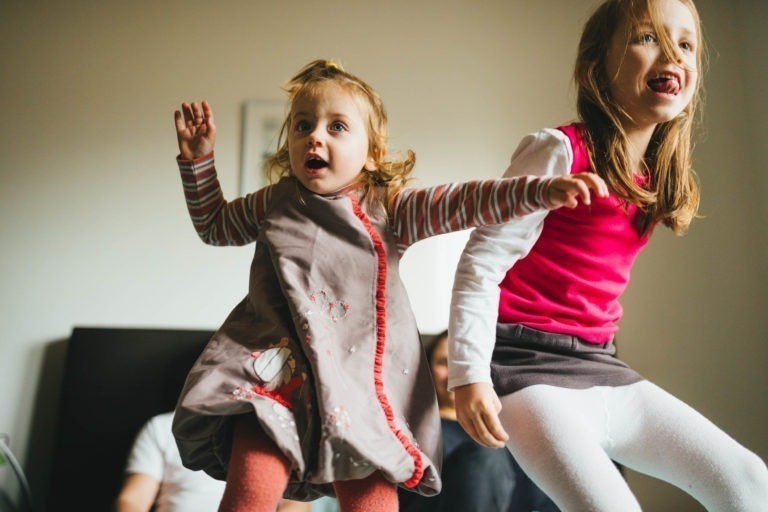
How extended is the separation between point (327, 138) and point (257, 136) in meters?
1.69

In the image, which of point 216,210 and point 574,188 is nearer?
point 574,188

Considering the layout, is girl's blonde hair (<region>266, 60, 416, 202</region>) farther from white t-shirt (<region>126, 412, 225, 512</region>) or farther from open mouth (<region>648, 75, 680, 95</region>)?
white t-shirt (<region>126, 412, 225, 512</region>)

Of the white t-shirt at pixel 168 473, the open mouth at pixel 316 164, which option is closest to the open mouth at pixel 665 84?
the open mouth at pixel 316 164

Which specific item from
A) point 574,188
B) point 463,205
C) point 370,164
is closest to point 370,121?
point 370,164

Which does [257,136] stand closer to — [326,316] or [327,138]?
[327,138]

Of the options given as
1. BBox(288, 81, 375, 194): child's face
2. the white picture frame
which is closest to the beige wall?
the white picture frame

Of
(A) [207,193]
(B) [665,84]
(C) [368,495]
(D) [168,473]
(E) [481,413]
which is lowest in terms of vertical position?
(D) [168,473]

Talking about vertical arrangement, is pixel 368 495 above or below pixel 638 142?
below

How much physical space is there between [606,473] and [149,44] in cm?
246

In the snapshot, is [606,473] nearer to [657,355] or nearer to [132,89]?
[657,355]

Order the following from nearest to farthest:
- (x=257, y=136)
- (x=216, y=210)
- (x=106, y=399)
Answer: (x=216, y=210) < (x=106, y=399) < (x=257, y=136)

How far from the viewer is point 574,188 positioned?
2.10ft

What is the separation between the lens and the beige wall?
7.30ft

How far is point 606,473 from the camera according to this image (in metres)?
0.69
